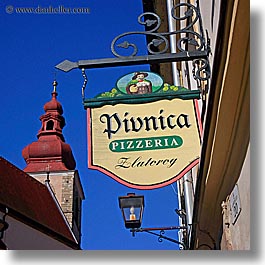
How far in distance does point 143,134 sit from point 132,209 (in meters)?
0.64

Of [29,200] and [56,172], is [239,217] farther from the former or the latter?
[56,172]

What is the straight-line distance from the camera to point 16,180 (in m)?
11.2

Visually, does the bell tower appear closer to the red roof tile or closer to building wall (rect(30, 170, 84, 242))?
building wall (rect(30, 170, 84, 242))

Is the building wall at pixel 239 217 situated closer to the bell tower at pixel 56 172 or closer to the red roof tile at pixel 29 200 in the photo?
the red roof tile at pixel 29 200

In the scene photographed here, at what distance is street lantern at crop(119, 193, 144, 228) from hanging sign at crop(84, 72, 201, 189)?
0.57 metres

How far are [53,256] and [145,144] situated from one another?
0.45 meters

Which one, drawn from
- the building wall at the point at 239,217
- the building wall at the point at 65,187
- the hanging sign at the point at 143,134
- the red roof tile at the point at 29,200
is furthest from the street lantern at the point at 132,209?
the building wall at the point at 65,187

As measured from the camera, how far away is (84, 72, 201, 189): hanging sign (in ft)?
5.98

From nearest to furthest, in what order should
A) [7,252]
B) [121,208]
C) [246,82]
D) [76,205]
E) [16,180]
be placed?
[246,82] < [7,252] < [121,208] < [16,180] < [76,205]

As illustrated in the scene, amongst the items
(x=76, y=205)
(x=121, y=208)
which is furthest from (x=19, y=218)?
(x=76, y=205)

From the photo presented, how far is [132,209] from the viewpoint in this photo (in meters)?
2.41

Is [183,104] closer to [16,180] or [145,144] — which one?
[145,144]

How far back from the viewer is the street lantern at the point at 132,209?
2.39 metres

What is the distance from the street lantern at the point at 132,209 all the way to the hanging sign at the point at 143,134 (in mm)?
572
